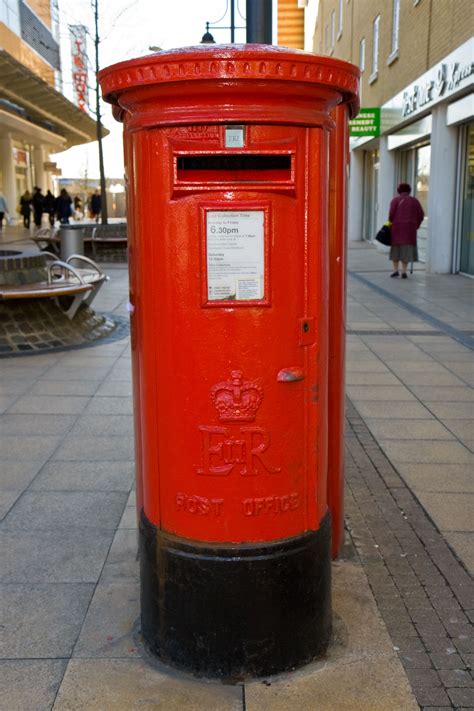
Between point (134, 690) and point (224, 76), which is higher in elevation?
point (224, 76)

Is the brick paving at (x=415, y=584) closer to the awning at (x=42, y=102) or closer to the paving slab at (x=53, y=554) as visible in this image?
the paving slab at (x=53, y=554)

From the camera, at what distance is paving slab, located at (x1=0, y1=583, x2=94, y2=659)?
2920 millimetres

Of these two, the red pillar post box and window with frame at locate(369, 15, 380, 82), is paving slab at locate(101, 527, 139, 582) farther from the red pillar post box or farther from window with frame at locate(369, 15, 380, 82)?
window with frame at locate(369, 15, 380, 82)

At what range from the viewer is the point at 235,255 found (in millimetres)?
2480

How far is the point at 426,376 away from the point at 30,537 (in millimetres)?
4627

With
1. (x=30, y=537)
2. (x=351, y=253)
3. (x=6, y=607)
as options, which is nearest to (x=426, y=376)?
(x=30, y=537)

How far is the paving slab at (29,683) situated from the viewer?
8.54ft

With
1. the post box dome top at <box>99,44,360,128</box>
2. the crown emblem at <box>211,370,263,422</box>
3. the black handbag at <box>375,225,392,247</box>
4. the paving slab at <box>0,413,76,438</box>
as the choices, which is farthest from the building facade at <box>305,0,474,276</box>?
the crown emblem at <box>211,370,263,422</box>

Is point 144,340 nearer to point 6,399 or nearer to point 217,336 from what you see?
point 217,336

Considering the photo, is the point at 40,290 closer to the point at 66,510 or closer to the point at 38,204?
the point at 66,510

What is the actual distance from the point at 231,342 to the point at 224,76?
833 millimetres

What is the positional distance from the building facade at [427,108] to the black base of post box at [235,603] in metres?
12.9

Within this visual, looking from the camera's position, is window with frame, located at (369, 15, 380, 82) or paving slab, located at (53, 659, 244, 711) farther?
window with frame, located at (369, 15, 380, 82)

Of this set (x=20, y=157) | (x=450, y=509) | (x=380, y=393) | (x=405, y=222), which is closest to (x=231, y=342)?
(x=450, y=509)
